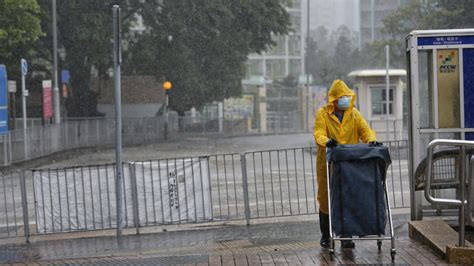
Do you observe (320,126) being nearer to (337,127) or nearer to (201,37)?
(337,127)

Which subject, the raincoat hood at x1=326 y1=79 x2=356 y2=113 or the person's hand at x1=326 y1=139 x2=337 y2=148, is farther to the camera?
the raincoat hood at x1=326 y1=79 x2=356 y2=113

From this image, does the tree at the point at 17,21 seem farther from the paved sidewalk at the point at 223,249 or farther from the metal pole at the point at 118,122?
the paved sidewalk at the point at 223,249

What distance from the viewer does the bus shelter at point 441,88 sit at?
7996 millimetres

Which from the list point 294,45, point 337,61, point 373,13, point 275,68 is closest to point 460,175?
point 373,13

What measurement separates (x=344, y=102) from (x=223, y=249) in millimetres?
2153

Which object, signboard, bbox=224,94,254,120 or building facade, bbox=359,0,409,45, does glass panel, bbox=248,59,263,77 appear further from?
signboard, bbox=224,94,254,120

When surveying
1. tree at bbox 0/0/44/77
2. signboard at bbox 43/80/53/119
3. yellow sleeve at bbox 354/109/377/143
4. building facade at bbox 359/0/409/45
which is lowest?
yellow sleeve at bbox 354/109/377/143

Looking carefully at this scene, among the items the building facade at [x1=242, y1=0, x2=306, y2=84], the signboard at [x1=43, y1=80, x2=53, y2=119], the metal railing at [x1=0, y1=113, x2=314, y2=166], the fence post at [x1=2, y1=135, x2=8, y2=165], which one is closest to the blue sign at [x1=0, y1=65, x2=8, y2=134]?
the metal railing at [x1=0, y1=113, x2=314, y2=166]

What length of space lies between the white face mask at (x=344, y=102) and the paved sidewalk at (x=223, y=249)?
1.36 m

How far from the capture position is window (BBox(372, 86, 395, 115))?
29031mm

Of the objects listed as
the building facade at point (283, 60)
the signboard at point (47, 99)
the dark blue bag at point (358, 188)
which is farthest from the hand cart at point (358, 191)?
the building facade at point (283, 60)

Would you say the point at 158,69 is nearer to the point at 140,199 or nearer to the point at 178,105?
the point at 178,105

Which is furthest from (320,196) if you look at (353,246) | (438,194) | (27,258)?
(27,258)

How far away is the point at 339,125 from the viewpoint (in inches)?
292
